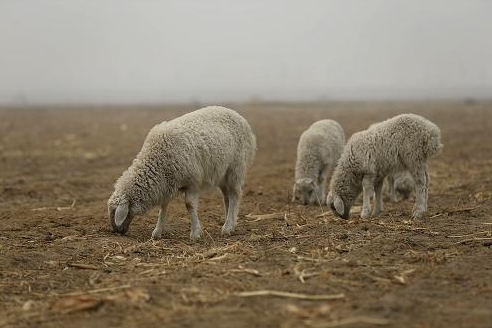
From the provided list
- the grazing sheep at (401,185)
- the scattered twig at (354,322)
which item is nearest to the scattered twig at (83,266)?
the scattered twig at (354,322)

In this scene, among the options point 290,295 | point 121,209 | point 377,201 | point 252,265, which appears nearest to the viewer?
point 290,295

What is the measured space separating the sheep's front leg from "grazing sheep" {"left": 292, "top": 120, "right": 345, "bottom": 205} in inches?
118

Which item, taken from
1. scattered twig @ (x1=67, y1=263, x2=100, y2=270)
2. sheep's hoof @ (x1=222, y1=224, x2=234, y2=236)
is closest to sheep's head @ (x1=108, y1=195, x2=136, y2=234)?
sheep's hoof @ (x1=222, y1=224, x2=234, y2=236)

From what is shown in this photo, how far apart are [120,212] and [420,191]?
5.72m

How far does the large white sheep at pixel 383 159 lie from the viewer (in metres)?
12.1

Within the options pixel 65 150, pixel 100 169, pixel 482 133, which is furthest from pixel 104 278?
pixel 482 133

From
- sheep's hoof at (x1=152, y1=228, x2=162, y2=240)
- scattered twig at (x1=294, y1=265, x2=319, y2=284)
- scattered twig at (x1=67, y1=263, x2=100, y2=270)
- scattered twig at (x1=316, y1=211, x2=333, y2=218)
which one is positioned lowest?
scattered twig at (x1=316, y1=211, x2=333, y2=218)

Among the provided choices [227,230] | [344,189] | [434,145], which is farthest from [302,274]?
[434,145]

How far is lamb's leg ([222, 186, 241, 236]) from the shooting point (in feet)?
36.7

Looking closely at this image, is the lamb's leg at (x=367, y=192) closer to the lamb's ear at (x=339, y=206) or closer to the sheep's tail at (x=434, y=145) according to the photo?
the lamb's ear at (x=339, y=206)

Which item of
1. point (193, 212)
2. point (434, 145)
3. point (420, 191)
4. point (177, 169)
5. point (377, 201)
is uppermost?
point (434, 145)

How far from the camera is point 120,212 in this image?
1040 centimetres

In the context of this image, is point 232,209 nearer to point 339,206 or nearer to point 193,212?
A: point 193,212

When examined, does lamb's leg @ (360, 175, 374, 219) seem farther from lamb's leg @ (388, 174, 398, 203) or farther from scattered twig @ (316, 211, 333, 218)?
lamb's leg @ (388, 174, 398, 203)
